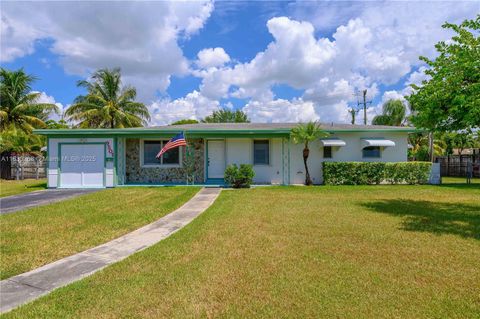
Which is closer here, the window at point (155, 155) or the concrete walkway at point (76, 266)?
the concrete walkway at point (76, 266)

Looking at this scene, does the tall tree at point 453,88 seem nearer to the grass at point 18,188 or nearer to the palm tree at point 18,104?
the grass at point 18,188

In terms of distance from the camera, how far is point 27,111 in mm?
25500

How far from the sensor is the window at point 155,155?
1559cm

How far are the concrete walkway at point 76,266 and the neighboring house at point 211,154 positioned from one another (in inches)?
334

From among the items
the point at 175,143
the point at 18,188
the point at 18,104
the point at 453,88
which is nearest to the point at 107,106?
the point at 18,104

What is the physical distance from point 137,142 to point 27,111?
16670mm

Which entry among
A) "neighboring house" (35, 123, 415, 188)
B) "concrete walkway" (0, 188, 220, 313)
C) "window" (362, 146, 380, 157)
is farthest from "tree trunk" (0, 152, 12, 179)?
"window" (362, 146, 380, 157)

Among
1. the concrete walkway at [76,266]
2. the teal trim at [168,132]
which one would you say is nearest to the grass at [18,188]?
the teal trim at [168,132]

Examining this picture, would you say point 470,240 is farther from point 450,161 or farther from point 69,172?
point 450,161

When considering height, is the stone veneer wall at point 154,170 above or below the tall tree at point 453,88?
below

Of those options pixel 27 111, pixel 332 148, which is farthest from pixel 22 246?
pixel 27 111

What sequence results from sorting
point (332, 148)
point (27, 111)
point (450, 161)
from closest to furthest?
point (332, 148), point (450, 161), point (27, 111)

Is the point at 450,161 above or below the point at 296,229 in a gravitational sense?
above

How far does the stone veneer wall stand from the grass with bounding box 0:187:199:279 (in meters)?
4.38
